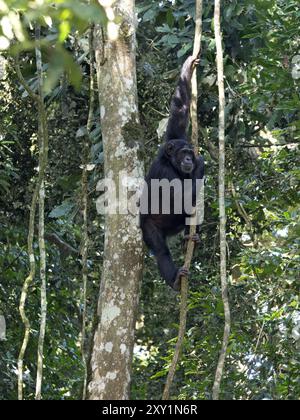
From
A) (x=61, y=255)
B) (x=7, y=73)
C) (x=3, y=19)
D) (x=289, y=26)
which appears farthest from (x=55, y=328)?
(x=3, y=19)

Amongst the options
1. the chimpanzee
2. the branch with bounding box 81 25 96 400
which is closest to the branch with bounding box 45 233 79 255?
the branch with bounding box 81 25 96 400

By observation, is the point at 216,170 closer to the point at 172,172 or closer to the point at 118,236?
the point at 172,172

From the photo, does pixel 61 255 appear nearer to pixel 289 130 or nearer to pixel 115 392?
pixel 289 130

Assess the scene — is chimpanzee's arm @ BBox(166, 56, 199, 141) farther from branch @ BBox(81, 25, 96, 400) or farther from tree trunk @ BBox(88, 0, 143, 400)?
tree trunk @ BBox(88, 0, 143, 400)

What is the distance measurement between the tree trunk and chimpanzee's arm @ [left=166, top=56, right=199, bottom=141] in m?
1.11

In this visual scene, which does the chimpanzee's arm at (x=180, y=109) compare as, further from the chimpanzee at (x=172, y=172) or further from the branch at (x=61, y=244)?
the branch at (x=61, y=244)

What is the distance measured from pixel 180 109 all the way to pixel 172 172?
55 cm

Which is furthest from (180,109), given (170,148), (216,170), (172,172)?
(216,170)

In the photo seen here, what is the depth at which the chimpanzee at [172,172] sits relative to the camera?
653 cm

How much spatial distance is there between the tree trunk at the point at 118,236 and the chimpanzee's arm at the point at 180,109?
1106 mm

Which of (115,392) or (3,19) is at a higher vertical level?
(3,19)

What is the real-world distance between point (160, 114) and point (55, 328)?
4.08 meters

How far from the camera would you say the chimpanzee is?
6.53 m

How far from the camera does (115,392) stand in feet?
15.4
